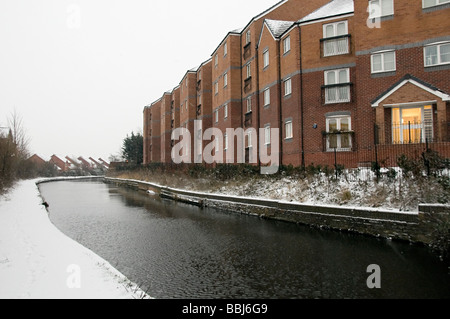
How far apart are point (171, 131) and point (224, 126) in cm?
2173

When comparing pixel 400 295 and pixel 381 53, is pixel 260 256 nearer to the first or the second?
pixel 400 295

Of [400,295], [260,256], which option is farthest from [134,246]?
[400,295]

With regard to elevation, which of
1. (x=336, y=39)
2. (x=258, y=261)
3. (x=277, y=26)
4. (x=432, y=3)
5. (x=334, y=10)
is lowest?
(x=258, y=261)

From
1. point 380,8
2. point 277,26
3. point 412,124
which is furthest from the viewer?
point 277,26

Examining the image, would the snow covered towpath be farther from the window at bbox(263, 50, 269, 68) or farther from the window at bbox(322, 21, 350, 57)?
the window at bbox(263, 50, 269, 68)

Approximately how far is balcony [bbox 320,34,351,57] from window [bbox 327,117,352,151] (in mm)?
3927

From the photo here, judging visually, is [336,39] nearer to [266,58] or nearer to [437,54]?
[437,54]

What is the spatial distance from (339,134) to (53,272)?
52.8 feet

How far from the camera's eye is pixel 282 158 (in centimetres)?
2141

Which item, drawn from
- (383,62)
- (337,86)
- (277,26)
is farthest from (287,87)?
(383,62)

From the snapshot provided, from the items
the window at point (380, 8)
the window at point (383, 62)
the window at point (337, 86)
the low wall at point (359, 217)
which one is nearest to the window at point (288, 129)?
the window at point (337, 86)

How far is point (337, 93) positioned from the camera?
18.8 metres

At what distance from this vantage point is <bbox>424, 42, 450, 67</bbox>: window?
15.5 metres
